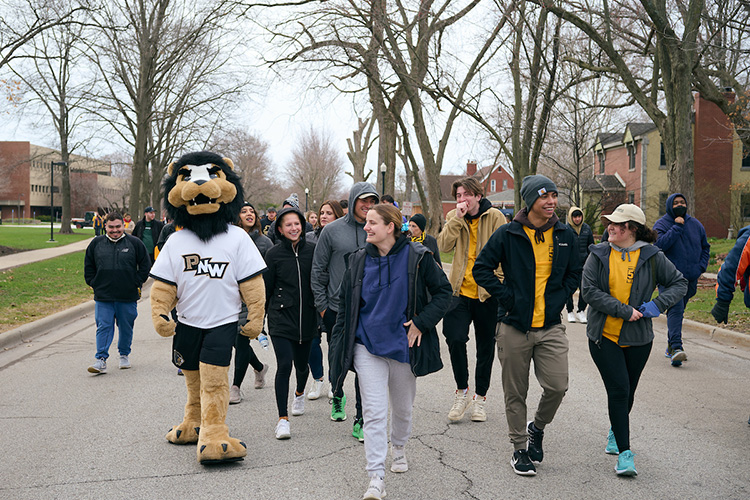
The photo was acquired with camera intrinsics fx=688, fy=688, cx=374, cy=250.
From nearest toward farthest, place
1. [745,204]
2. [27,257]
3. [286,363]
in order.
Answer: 1. [286,363]
2. [27,257]
3. [745,204]

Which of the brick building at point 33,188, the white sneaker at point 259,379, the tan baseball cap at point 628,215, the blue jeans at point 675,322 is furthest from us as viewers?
the brick building at point 33,188

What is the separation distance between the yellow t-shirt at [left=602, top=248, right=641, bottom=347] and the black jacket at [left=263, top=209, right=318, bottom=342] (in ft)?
7.81

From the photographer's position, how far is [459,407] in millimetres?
5922

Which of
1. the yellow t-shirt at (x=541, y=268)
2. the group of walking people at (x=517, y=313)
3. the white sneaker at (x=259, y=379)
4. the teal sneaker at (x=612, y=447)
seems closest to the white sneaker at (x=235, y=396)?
the white sneaker at (x=259, y=379)

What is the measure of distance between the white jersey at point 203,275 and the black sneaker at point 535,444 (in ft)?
7.54

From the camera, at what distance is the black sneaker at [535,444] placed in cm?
476

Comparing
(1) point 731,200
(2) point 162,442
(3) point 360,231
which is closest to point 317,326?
(3) point 360,231

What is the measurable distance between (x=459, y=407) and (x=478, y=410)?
0.16 meters

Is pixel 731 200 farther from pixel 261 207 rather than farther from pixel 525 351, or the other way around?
pixel 261 207

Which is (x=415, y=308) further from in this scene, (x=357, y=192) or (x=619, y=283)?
(x=357, y=192)

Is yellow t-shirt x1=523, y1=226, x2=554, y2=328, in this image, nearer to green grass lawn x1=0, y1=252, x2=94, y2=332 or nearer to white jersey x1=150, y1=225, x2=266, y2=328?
white jersey x1=150, y1=225, x2=266, y2=328

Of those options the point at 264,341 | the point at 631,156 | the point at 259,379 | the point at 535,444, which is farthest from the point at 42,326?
the point at 631,156

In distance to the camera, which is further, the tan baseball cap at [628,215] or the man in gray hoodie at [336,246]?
the man in gray hoodie at [336,246]

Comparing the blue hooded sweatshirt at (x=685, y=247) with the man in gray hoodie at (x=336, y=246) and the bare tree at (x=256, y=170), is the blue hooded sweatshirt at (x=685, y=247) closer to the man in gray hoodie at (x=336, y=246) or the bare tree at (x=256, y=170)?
the man in gray hoodie at (x=336, y=246)
